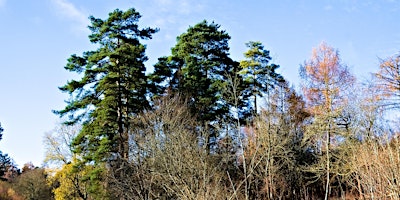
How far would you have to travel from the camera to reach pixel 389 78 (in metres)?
18.5

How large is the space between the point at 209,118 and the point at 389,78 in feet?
30.0

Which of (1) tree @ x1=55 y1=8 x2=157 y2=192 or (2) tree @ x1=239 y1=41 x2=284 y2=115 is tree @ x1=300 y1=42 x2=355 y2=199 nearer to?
(2) tree @ x1=239 y1=41 x2=284 y2=115

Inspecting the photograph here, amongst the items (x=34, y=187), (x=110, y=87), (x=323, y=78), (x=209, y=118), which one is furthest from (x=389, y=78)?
(x=34, y=187)

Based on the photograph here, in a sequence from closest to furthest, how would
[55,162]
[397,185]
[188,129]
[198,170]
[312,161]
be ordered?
1. [397,185]
2. [198,170]
3. [188,129]
4. [312,161]
5. [55,162]

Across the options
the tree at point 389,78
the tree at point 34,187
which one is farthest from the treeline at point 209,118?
the tree at point 34,187

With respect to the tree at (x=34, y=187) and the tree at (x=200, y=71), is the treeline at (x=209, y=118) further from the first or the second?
the tree at (x=34, y=187)

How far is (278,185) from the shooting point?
2039 cm

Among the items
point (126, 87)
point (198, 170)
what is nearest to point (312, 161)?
point (198, 170)

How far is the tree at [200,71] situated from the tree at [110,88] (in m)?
2.01

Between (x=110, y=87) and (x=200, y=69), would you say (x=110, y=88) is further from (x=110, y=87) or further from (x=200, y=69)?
(x=200, y=69)

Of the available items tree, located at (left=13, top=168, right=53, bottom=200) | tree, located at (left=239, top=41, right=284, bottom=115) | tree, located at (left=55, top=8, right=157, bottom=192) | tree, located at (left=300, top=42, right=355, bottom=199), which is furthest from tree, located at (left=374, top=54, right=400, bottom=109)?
tree, located at (left=13, top=168, right=53, bottom=200)

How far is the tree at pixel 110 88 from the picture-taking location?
19.9 meters

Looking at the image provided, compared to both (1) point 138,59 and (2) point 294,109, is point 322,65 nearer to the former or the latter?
(2) point 294,109

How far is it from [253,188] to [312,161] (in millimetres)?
4078
